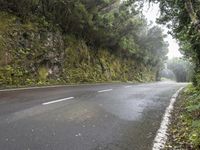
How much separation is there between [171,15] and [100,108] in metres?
6.87

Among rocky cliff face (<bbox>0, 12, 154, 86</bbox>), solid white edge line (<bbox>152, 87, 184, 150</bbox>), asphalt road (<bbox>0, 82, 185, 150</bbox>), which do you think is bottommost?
solid white edge line (<bbox>152, 87, 184, 150</bbox>)

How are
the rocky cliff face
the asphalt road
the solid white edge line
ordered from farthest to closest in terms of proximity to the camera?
the rocky cliff face < the solid white edge line < the asphalt road

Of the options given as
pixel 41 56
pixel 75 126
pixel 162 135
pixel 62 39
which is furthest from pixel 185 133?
pixel 62 39

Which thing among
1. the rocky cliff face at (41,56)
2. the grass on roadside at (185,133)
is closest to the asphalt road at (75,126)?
the grass on roadside at (185,133)

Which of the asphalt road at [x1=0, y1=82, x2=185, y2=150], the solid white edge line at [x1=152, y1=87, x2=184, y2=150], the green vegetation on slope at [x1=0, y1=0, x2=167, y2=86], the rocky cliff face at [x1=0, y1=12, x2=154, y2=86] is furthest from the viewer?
the green vegetation on slope at [x1=0, y1=0, x2=167, y2=86]

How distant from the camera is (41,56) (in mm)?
19766

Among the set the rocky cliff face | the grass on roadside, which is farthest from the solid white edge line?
the rocky cliff face

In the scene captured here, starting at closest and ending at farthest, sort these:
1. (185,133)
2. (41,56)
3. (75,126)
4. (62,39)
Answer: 1. (185,133)
2. (75,126)
3. (41,56)
4. (62,39)

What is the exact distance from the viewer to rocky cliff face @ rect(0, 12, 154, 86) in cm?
1738

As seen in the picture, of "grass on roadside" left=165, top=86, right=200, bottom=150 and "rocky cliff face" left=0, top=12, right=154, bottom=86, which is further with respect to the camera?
"rocky cliff face" left=0, top=12, right=154, bottom=86

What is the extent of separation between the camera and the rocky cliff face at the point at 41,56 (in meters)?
17.4

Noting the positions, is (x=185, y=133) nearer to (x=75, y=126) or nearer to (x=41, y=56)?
(x=75, y=126)

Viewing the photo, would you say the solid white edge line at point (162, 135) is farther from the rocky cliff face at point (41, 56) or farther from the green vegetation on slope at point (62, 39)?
the rocky cliff face at point (41, 56)

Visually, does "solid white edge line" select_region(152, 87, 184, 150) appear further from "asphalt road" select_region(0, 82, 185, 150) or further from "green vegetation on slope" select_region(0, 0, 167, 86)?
"green vegetation on slope" select_region(0, 0, 167, 86)
